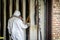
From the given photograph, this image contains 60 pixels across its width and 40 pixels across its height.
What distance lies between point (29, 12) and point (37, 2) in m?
0.47

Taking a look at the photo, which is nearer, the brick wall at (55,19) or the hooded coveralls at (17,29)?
the hooded coveralls at (17,29)

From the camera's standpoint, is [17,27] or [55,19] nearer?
[17,27]

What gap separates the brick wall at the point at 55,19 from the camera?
6500 millimetres

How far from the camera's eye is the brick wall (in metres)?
6.50

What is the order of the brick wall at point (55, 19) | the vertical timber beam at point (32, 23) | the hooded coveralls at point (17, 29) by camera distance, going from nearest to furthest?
the hooded coveralls at point (17, 29) → the brick wall at point (55, 19) → the vertical timber beam at point (32, 23)

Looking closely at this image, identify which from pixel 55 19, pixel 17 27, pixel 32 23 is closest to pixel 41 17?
pixel 32 23

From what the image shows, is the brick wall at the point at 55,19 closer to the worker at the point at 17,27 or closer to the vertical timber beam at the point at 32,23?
the vertical timber beam at the point at 32,23

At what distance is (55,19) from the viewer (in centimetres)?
653

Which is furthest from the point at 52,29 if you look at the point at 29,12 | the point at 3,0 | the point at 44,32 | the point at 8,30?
the point at 3,0

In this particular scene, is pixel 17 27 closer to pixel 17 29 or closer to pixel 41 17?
pixel 17 29

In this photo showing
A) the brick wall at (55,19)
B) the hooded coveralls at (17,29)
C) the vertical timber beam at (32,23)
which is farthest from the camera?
the vertical timber beam at (32,23)

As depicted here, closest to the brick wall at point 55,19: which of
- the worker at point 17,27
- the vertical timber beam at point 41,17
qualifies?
the vertical timber beam at point 41,17

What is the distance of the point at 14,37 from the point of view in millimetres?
6414

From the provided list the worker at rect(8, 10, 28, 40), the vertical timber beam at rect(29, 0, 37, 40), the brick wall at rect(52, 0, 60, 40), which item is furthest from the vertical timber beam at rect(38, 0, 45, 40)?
the worker at rect(8, 10, 28, 40)
